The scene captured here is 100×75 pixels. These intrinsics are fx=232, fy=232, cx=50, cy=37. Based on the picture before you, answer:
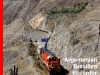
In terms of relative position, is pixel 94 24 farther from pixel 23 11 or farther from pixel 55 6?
pixel 23 11

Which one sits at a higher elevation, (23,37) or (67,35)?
(67,35)

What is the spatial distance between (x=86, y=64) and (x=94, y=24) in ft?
56.9

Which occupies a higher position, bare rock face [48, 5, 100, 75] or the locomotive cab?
bare rock face [48, 5, 100, 75]

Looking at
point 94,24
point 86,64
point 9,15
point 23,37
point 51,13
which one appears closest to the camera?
point 86,64

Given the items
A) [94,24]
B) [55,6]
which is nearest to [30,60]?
[94,24]

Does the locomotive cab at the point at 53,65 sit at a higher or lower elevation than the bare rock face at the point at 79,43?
lower

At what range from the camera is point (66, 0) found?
162 m

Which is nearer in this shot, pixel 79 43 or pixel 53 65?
pixel 53 65

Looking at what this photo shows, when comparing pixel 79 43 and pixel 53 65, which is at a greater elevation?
pixel 79 43

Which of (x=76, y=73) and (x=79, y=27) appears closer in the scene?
(x=76, y=73)

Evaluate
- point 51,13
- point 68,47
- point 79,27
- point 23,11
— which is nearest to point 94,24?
point 79,27

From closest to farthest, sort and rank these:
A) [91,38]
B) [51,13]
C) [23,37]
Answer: [91,38] → [23,37] → [51,13]

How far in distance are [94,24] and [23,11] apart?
6065 inches

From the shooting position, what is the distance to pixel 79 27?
52594 mm
